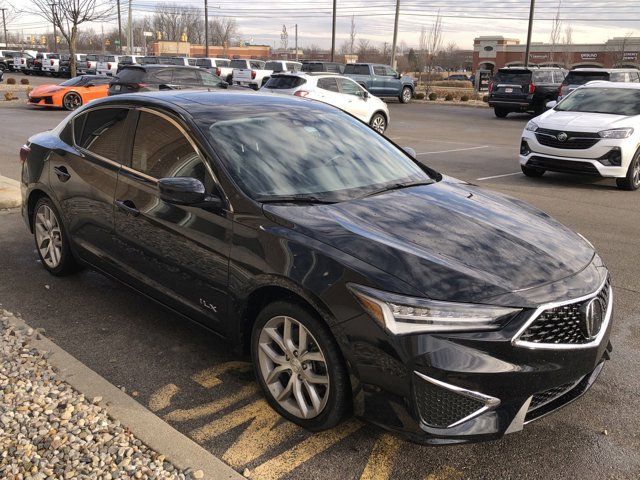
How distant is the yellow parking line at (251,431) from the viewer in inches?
115

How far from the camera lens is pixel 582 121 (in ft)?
31.7

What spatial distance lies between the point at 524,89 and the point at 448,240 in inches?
911

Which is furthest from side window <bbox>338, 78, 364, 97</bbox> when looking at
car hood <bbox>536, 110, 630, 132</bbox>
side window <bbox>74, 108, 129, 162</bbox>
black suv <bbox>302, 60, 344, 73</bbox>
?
side window <bbox>74, 108, 129, 162</bbox>

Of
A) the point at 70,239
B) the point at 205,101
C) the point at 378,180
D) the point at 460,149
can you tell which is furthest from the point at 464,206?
the point at 460,149

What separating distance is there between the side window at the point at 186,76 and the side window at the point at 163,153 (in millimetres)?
14866

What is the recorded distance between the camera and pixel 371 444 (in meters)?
3.03

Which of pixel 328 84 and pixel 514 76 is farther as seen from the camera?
pixel 514 76

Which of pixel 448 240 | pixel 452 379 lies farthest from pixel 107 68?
pixel 452 379

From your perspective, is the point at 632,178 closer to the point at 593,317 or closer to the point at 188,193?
the point at 593,317

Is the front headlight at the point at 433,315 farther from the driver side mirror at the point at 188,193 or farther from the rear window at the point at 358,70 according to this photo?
the rear window at the point at 358,70

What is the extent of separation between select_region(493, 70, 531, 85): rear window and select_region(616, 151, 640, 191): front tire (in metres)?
15.5

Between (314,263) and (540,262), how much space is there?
112 cm

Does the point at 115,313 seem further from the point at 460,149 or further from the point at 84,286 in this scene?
the point at 460,149

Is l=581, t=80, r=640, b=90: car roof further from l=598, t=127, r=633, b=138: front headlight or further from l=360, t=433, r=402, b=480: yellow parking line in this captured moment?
l=360, t=433, r=402, b=480: yellow parking line
